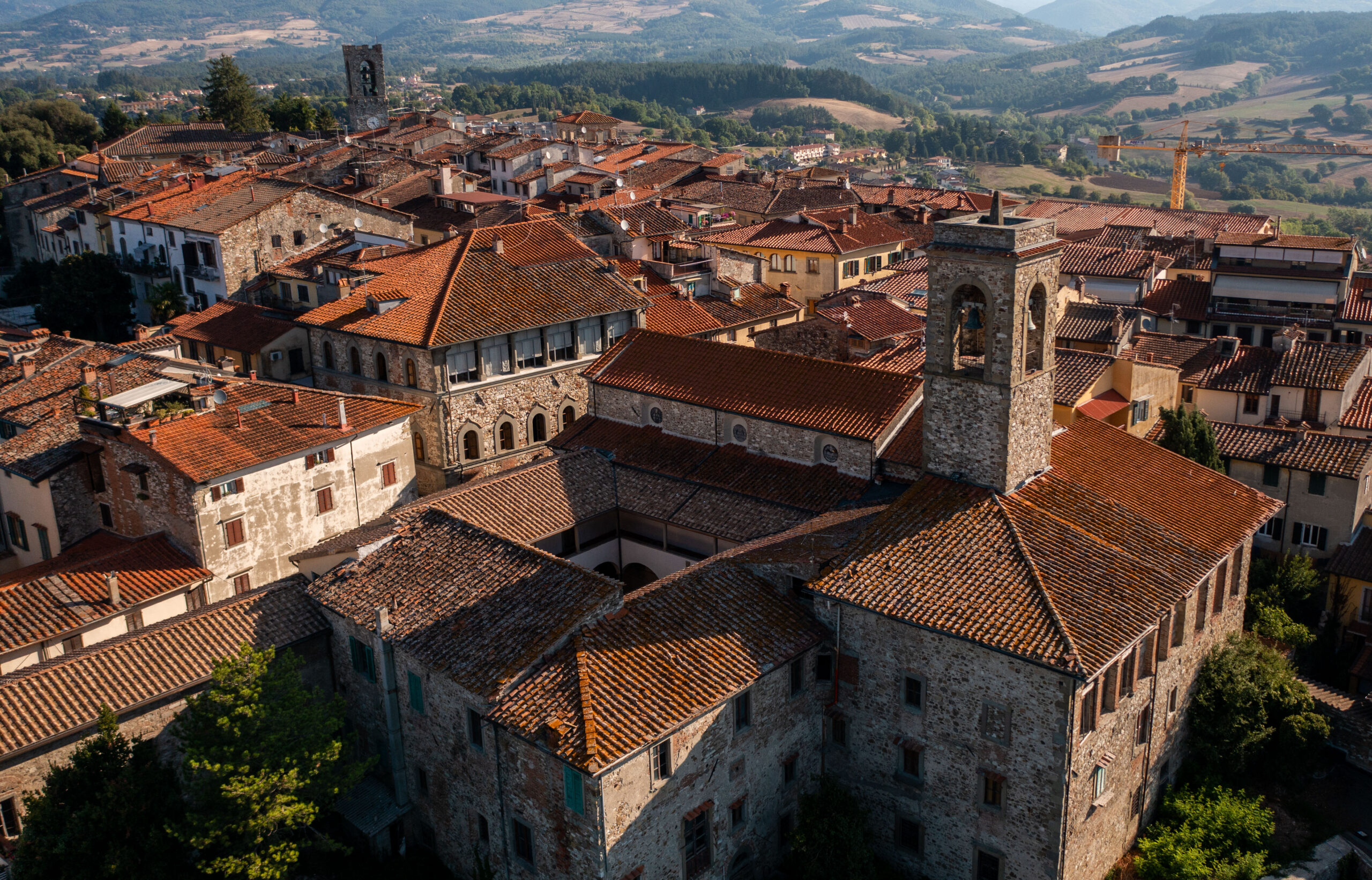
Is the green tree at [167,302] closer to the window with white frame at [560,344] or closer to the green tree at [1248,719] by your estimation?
the window with white frame at [560,344]

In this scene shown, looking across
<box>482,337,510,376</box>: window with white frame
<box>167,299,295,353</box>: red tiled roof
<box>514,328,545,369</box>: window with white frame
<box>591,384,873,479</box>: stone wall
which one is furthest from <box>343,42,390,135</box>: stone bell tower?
<box>591,384,873,479</box>: stone wall

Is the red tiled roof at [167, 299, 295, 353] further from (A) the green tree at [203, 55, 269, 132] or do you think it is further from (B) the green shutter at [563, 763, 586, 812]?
(A) the green tree at [203, 55, 269, 132]

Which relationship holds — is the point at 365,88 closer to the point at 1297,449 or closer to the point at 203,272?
the point at 203,272

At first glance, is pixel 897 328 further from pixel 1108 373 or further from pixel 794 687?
pixel 794 687

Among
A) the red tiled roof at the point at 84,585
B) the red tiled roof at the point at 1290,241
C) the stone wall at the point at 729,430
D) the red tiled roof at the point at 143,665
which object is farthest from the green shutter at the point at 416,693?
the red tiled roof at the point at 1290,241

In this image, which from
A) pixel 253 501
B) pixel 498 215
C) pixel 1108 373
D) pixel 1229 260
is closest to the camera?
pixel 253 501

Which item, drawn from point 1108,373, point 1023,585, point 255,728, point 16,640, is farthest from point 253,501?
point 1108,373
